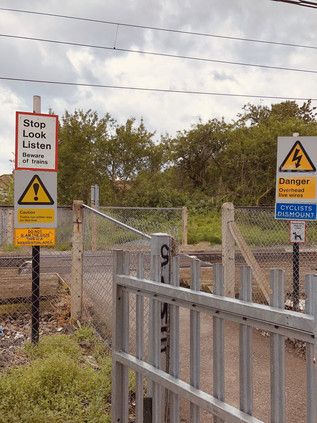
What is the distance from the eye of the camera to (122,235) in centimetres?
703

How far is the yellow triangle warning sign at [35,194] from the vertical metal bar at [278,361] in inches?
146

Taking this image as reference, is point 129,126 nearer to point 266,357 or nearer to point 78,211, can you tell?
point 78,211

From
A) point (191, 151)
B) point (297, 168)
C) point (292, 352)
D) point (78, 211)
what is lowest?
point (292, 352)

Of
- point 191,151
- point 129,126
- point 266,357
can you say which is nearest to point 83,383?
point 266,357

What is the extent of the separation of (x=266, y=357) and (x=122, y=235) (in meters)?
3.15

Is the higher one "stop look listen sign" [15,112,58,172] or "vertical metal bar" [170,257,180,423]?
"stop look listen sign" [15,112,58,172]

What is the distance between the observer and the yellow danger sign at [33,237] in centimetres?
473

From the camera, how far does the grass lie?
3034 mm

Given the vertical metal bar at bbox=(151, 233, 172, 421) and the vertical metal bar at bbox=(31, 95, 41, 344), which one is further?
the vertical metal bar at bbox=(31, 95, 41, 344)

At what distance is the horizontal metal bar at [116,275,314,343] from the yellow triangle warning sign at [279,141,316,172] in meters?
→ 3.98

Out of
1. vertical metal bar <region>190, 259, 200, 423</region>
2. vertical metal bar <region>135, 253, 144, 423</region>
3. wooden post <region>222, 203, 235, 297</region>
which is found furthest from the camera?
wooden post <region>222, 203, 235, 297</region>

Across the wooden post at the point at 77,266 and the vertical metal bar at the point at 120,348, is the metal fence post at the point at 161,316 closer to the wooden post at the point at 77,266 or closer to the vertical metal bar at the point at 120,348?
the vertical metal bar at the point at 120,348

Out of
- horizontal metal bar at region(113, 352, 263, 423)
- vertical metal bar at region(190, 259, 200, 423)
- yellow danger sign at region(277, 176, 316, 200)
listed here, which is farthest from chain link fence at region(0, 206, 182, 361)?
vertical metal bar at region(190, 259, 200, 423)

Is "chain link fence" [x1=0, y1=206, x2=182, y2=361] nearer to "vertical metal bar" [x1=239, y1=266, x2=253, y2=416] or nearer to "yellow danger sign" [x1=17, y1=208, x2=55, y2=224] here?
"yellow danger sign" [x1=17, y1=208, x2=55, y2=224]
